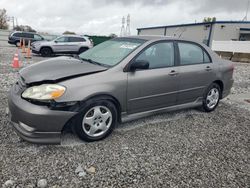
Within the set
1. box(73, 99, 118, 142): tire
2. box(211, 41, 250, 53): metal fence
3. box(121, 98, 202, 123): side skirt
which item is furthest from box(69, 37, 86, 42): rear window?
box(211, 41, 250, 53): metal fence

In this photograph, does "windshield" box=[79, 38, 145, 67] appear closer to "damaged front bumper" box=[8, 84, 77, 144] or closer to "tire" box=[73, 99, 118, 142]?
"tire" box=[73, 99, 118, 142]

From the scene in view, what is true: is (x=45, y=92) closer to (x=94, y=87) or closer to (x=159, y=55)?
(x=94, y=87)

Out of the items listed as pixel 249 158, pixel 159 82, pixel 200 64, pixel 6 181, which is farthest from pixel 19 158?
pixel 200 64

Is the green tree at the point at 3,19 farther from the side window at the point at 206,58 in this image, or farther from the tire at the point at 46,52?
the side window at the point at 206,58

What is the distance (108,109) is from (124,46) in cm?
125

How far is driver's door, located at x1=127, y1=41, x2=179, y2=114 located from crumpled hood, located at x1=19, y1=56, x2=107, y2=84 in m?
0.61

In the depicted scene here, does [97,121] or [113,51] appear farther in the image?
[113,51]

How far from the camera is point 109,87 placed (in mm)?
3244

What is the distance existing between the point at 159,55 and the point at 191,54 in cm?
90

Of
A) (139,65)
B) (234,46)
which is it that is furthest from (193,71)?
(234,46)

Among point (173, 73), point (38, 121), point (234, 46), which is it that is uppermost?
point (234, 46)

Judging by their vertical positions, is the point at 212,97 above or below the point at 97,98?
below

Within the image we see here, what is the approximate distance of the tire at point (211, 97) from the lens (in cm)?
479

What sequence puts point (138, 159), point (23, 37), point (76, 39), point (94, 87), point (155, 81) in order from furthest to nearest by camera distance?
point (23, 37)
point (76, 39)
point (155, 81)
point (94, 87)
point (138, 159)
